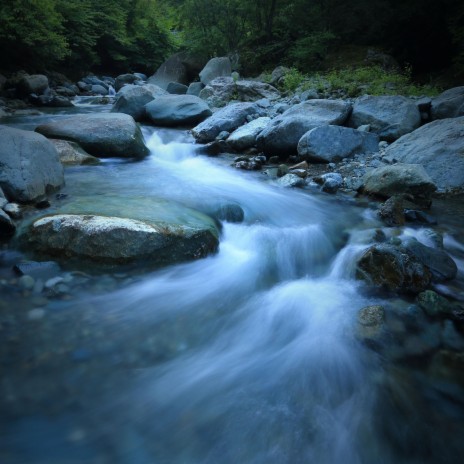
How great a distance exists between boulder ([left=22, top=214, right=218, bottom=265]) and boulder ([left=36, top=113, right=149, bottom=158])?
12.9 ft

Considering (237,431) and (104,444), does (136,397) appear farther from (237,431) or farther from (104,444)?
(237,431)

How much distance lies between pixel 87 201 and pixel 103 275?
1.24 meters

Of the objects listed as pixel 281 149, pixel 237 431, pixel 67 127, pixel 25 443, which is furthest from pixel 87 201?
pixel 281 149

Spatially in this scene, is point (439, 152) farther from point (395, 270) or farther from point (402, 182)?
point (395, 270)

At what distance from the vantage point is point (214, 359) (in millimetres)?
2637

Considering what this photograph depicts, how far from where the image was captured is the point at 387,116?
7922mm

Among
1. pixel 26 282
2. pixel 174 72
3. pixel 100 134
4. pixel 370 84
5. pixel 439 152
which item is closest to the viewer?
pixel 26 282

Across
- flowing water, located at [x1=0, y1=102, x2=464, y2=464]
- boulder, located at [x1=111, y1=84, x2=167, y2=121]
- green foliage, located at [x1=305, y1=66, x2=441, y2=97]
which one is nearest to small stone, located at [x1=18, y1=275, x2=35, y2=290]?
flowing water, located at [x1=0, y1=102, x2=464, y2=464]

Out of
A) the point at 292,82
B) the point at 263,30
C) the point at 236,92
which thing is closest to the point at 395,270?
the point at 292,82

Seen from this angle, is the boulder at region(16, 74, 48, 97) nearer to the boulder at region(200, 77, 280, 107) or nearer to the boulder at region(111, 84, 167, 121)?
the boulder at region(111, 84, 167, 121)

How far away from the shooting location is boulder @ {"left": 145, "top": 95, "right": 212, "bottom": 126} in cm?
1059

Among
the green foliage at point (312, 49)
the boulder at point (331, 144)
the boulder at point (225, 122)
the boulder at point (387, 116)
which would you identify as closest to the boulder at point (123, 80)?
the green foliage at point (312, 49)

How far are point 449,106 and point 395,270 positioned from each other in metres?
6.26

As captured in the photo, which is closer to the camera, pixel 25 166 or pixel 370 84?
pixel 25 166
